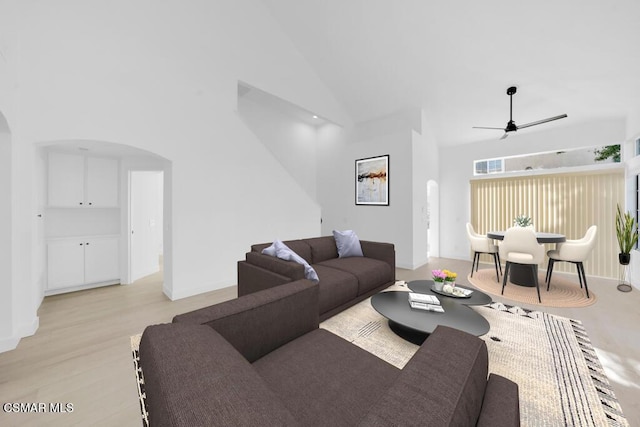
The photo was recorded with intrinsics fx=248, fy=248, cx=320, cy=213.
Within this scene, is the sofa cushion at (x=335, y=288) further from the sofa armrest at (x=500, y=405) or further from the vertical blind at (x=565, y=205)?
the vertical blind at (x=565, y=205)

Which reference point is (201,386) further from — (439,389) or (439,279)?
(439,279)

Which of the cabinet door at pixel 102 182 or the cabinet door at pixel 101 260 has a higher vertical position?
the cabinet door at pixel 102 182

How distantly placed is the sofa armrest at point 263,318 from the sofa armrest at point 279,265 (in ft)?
1.55

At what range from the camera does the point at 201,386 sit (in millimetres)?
740

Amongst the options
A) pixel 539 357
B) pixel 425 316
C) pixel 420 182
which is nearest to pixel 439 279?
pixel 425 316

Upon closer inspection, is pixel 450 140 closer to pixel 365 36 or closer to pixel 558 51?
pixel 558 51

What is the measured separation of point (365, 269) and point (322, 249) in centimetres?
72

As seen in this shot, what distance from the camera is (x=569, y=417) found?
1.50 metres

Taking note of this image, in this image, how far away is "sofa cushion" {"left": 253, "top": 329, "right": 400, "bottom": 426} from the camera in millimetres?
970

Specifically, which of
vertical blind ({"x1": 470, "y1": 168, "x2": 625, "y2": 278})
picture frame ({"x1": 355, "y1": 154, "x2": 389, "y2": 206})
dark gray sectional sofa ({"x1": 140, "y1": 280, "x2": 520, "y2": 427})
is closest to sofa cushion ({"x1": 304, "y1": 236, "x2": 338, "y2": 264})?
dark gray sectional sofa ({"x1": 140, "y1": 280, "x2": 520, "y2": 427})

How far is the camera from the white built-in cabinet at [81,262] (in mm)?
3572

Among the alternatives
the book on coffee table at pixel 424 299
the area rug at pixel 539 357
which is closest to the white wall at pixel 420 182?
the area rug at pixel 539 357

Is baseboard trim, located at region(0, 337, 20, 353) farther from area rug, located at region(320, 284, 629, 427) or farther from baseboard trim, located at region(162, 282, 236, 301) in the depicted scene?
area rug, located at region(320, 284, 629, 427)

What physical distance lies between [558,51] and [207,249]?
563 centimetres
